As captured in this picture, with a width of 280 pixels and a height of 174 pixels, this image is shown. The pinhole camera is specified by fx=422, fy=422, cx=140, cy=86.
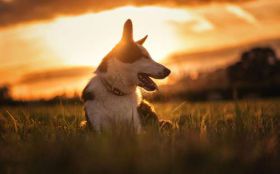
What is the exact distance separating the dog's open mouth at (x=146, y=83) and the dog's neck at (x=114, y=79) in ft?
0.96

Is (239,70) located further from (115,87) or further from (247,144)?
(247,144)

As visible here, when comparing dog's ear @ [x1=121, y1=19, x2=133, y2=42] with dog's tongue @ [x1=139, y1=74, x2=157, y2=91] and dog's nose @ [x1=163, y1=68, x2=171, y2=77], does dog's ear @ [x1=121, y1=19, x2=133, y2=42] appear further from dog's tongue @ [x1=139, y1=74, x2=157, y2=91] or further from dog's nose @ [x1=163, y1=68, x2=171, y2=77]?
dog's nose @ [x1=163, y1=68, x2=171, y2=77]

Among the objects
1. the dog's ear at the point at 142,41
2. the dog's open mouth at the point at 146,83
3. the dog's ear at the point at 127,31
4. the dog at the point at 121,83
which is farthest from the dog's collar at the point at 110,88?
the dog's ear at the point at 142,41

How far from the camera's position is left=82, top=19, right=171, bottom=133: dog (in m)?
6.73

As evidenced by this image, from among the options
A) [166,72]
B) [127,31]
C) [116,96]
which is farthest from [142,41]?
[116,96]

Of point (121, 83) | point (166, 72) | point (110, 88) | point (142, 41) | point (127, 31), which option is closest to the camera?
point (110, 88)

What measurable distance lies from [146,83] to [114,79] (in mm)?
650

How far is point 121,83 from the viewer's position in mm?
6902

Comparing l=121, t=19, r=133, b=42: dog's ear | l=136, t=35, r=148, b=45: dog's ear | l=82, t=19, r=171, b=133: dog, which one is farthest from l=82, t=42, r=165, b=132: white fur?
l=136, t=35, r=148, b=45: dog's ear

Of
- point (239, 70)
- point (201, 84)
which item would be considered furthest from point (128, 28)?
point (239, 70)

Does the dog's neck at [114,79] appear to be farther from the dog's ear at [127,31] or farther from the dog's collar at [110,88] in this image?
the dog's ear at [127,31]

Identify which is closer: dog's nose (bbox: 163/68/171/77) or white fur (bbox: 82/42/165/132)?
white fur (bbox: 82/42/165/132)

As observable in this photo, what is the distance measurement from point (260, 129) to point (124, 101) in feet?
7.28

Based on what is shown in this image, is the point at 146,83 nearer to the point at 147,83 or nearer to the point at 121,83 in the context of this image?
the point at 147,83
